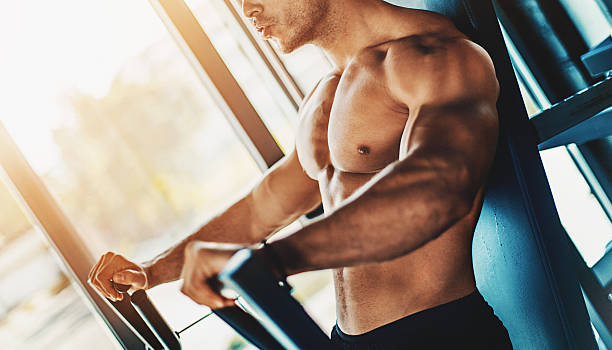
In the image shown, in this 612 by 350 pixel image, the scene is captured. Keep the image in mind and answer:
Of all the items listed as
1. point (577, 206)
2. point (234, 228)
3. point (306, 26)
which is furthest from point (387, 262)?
point (577, 206)

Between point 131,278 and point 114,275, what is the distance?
0.04m

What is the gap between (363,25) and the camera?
3.72 feet

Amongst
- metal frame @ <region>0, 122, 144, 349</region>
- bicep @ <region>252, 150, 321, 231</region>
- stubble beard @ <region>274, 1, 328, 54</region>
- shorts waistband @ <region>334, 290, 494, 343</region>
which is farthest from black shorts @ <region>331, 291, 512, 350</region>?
metal frame @ <region>0, 122, 144, 349</region>

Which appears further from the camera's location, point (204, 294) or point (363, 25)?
point (363, 25)

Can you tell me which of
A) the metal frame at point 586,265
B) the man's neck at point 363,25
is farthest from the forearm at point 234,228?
the metal frame at point 586,265

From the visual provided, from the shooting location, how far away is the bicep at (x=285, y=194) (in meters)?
1.35

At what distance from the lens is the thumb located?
107cm

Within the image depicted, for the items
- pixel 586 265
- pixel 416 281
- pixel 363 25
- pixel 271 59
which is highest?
pixel 271 59

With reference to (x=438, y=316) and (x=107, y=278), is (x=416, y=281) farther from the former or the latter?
(x=107, y=278)

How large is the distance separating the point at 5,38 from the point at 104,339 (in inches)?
45.7

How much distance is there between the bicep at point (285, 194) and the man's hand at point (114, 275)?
1.30 ft

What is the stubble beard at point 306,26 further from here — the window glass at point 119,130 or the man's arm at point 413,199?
the window glass at point 119,130

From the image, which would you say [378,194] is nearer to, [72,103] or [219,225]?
[219,225]

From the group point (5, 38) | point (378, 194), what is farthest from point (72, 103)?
point (378, 194)
